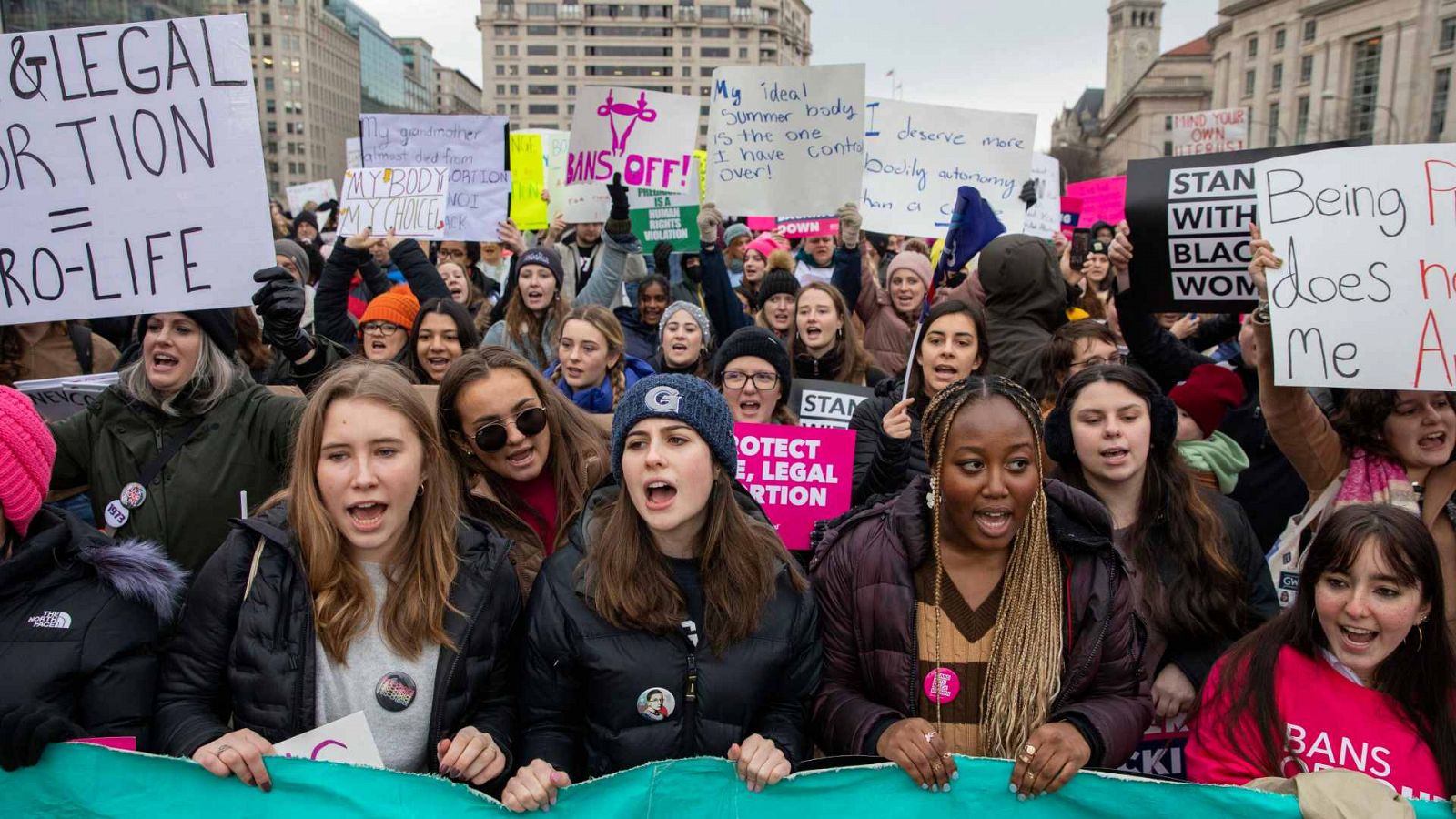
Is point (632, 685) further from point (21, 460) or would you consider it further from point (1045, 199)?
point (1045, 199)

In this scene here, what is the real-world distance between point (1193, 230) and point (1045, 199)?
7020 millimetres

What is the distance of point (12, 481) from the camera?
86.0 inches

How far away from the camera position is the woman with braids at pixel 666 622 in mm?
2369

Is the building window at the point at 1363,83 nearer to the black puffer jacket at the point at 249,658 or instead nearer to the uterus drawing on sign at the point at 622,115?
the uterus drawing on sign at the point at 622,115

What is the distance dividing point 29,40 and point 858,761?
340 cm

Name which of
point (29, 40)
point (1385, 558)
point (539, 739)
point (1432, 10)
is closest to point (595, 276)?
point (29, 40)

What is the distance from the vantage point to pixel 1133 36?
121 meters

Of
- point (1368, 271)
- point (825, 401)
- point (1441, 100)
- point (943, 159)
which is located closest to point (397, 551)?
point (825, 401)

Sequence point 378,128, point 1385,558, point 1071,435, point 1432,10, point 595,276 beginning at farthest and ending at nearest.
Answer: point 1432,10 < point 378,128 < point 595,276 < point 1071,435 < point 1385,558

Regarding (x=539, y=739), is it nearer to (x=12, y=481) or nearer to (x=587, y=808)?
(x=587, y=808)

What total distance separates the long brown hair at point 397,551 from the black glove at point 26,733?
1.73 ft

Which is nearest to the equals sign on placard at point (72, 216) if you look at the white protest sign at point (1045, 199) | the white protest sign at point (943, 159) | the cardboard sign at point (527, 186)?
the white protest sign at point (943, 159)

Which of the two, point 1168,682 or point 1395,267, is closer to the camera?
point 1168,682

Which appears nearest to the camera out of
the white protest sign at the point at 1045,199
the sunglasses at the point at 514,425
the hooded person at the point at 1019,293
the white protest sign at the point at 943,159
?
the sunglasses at the point at 514,425
